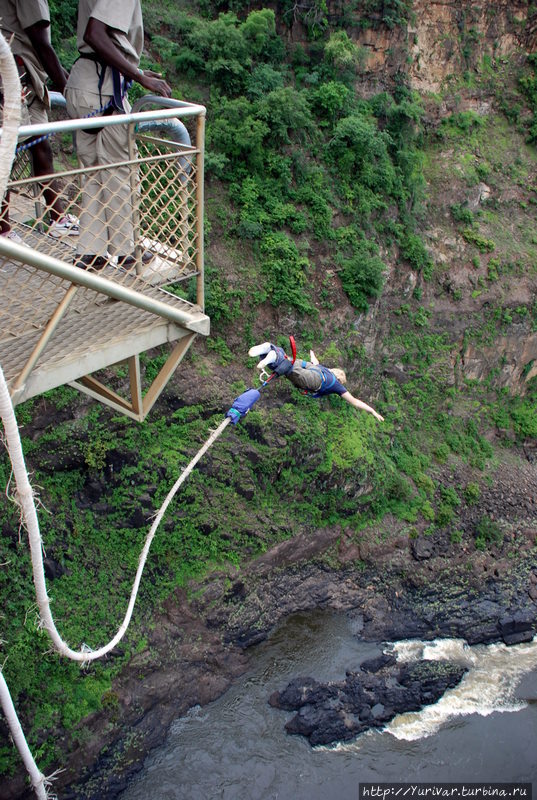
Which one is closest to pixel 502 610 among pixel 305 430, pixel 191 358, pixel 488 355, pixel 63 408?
pixel 305 430

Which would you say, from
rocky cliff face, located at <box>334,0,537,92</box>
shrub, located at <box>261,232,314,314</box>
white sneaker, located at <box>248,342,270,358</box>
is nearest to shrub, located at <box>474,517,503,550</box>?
shrub, located at <box>261,232,314,314</box>

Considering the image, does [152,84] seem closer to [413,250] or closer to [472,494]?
[413,250]

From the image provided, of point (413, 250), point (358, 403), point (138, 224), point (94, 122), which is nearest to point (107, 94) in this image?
point (138, 224)

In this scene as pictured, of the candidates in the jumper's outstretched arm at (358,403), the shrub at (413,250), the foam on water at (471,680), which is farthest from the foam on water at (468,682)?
the shrub at (413,250)

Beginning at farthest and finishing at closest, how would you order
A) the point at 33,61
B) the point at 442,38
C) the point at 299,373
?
the point at 442,38
the point at 299,373
the point at 33,61

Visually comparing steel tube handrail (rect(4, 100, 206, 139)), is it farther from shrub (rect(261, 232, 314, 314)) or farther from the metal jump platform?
shrub (rect(261, 232, 314, 314))

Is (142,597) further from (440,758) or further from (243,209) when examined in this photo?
(243,209)
